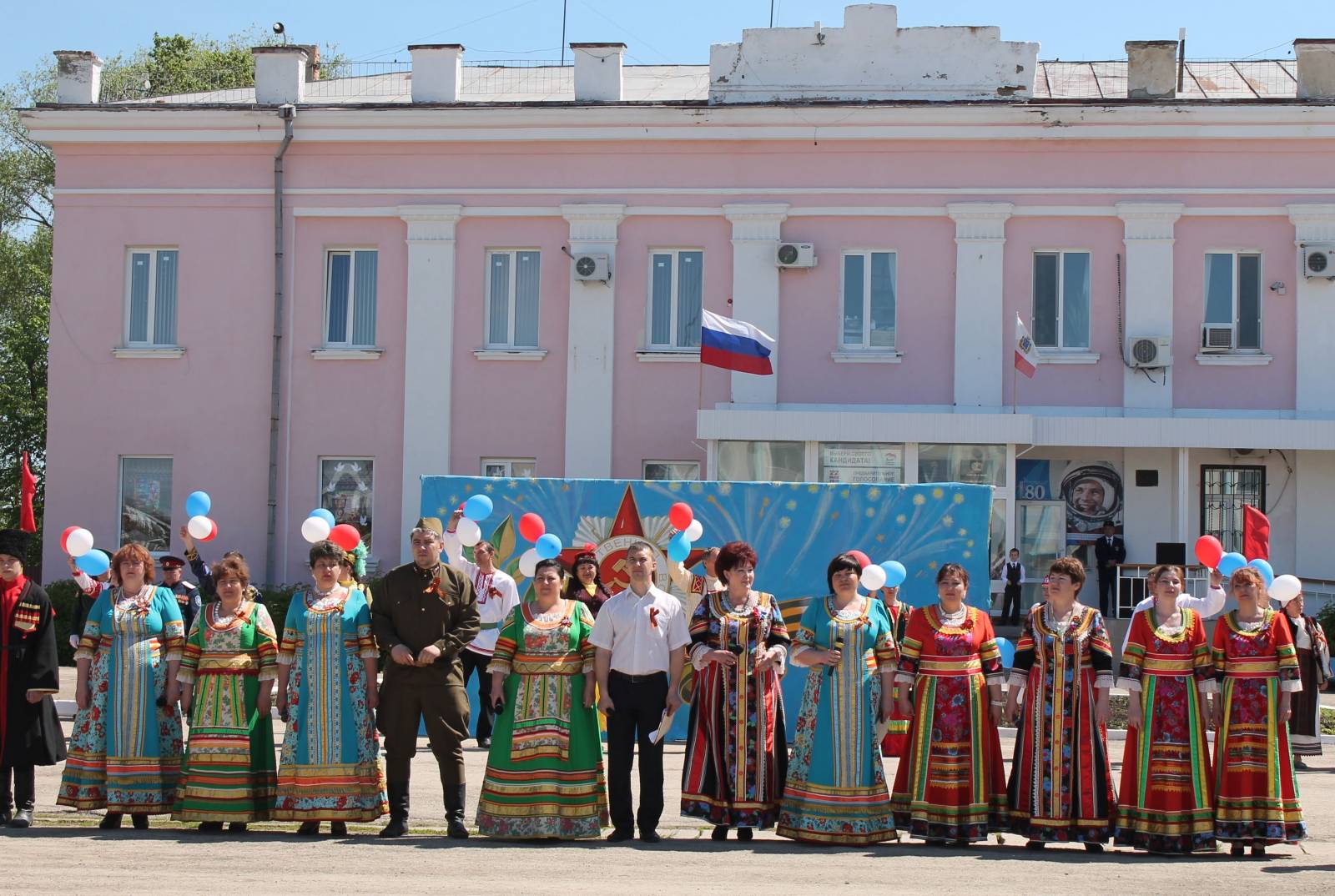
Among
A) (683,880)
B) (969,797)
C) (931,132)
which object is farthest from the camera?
(931,132)

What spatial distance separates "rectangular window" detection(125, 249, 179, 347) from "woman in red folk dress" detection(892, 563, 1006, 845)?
1683 cm

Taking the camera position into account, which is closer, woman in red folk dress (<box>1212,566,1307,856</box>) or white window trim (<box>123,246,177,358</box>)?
woman in red folk dress (<box>1212,566,1307,856</box>)

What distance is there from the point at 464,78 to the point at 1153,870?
20400 mm

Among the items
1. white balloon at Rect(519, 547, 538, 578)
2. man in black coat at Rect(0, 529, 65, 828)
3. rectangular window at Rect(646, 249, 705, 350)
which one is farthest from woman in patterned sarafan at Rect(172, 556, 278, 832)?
rectangular window at Rect(646, 249, 705, 350)

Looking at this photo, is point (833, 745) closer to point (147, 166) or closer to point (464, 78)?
point (147, 166)

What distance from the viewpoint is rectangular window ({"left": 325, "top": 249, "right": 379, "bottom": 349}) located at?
23609 millimetres

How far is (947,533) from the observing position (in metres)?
14.4

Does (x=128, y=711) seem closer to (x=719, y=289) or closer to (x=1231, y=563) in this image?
(x=1231, y=563)

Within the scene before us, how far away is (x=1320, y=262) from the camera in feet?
71.8

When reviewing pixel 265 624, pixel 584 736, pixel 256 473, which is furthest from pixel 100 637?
pixel 256 473

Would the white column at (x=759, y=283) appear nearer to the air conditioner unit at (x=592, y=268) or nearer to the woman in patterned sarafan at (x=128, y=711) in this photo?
the air conditioner unit at (x=592, y=268)

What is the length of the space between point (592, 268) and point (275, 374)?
4.60 m

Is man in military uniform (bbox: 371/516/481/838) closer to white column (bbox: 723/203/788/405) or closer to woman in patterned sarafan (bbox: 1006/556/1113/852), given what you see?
woman in patterned sarafan (bbox: 1006/556/1113/852)

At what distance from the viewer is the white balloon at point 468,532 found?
14.2 m
